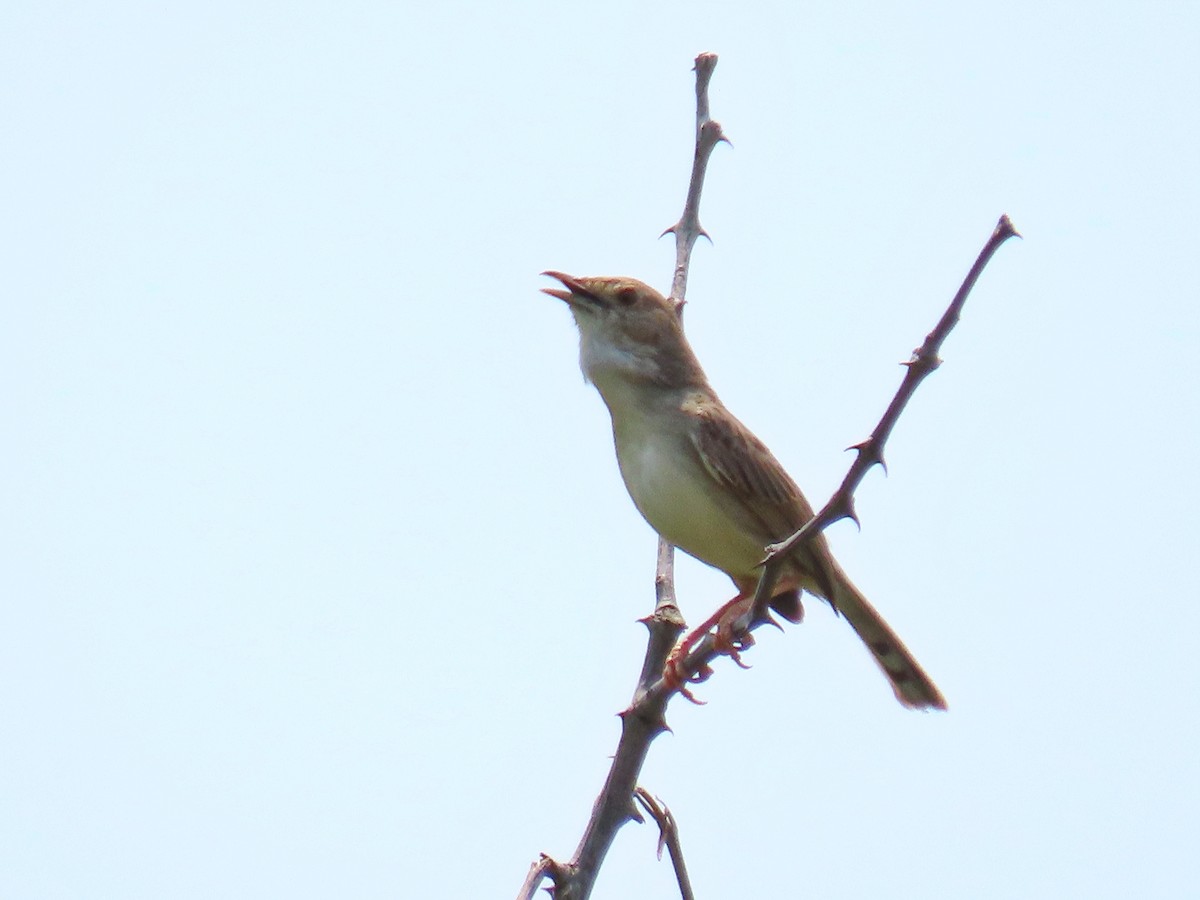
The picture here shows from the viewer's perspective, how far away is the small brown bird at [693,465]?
6.27m

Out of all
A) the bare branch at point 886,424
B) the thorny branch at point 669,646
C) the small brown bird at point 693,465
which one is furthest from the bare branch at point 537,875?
the small brown bird at point 693,465

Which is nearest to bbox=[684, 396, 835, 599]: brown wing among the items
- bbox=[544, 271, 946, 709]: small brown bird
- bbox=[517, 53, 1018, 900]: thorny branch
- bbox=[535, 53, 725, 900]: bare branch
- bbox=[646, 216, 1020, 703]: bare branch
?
bbox=[544, 271, 946, 709]: small brown bird

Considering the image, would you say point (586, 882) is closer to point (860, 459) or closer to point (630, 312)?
point (860, 459)

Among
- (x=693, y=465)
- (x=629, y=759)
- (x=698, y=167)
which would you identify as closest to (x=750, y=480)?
(x=693, y=465)

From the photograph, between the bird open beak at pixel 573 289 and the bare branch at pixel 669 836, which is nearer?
the bare branch at pixel 669 836

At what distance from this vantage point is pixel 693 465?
6355 mm

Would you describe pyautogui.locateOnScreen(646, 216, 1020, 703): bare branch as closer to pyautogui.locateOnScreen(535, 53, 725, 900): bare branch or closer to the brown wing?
pyautogui.locateOnScreen(535, 53, 725, 900): bare branch

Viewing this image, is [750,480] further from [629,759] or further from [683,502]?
[629,759]

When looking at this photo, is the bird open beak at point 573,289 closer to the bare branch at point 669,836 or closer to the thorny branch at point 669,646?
the thorny branch at point 669,646

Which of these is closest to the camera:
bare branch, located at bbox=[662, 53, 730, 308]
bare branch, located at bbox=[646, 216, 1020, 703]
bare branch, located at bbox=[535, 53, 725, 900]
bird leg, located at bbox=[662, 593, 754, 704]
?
bare branch, located at bbox=[646, 216, 1020, 703]

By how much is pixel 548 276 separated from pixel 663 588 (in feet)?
6.50

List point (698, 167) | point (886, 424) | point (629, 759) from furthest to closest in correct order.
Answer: point (698, 167) → point (629, 759) → point (886, 424)

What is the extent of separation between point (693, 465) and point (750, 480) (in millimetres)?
262

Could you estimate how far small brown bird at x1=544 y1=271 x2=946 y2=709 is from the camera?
627 centimetres
